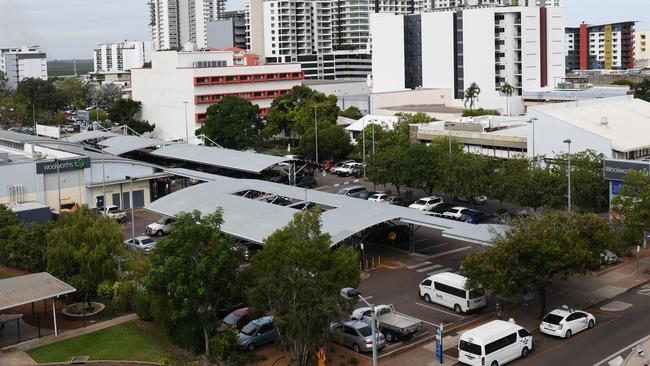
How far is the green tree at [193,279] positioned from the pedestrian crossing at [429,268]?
1297 cm

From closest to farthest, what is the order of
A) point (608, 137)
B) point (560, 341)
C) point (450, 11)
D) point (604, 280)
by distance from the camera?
point (560, 341) < point (604, 280) < point (608, 137) < point (450, 11)

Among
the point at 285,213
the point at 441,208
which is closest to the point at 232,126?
Answer: the point at 441,208

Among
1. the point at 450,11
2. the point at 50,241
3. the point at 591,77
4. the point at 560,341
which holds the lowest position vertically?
the point at 560,341

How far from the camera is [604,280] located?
3766cm

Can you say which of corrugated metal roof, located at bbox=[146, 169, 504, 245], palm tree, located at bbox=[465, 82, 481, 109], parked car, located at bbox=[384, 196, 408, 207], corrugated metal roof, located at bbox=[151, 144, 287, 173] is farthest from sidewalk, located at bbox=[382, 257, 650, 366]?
palm tree, located at bbox=[465, 82, 481, 109]

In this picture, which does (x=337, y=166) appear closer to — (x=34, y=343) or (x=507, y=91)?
(x=507, y=91)

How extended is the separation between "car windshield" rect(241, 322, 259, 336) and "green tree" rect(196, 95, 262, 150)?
175ft

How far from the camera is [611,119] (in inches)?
2339

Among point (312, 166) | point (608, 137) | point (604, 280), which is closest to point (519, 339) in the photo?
point (604, 280)

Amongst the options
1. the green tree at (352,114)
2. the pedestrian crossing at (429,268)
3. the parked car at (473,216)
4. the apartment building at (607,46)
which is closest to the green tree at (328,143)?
the green tree at (352,114)

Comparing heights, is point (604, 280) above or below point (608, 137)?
below

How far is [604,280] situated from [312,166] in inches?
1296

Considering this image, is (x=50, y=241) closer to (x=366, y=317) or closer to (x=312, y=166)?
(x=366, y=317)

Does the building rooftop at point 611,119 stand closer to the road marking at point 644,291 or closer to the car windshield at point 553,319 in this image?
the road marking at point 644,291
